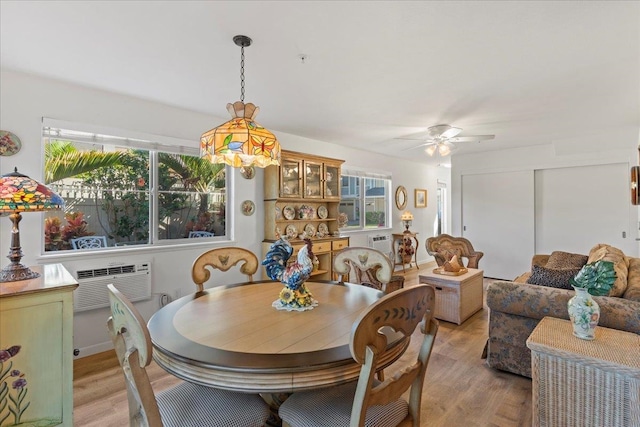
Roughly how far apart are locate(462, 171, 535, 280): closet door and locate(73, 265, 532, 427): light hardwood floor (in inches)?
121

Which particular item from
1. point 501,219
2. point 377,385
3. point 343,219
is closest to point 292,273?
point 377,385

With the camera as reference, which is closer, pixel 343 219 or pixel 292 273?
pixel 292 273

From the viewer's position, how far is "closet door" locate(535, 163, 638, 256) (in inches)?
179

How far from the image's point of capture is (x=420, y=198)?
7.22m

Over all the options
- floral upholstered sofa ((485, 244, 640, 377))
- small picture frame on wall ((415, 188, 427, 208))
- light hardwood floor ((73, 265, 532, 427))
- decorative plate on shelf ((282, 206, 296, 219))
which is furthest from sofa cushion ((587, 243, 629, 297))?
small picture frame on wall ((415, 188, 427, 208))

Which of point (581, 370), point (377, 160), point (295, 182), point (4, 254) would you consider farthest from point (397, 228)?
point (4, 254)

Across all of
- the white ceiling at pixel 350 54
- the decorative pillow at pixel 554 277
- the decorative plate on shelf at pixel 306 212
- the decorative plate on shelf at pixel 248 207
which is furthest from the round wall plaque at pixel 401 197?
the decorative pillow at pixel 554 277

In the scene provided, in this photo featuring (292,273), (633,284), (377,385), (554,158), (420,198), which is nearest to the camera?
(377,385)

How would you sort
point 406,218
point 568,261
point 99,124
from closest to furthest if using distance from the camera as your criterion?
point 99,124
point 568,261
point 406,218

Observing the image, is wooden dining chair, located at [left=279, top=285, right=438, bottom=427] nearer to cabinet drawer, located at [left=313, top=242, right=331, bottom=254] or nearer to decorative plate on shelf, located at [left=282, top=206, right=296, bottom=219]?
cabinet drawer, located at [left=313, top=242, right=331, bottom=254]

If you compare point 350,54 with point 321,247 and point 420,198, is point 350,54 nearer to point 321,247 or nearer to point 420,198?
point 321,247

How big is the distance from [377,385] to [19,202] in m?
2.05

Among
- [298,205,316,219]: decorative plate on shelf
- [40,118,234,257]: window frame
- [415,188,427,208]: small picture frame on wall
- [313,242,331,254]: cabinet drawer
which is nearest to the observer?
[40,118,234,257]: window frame

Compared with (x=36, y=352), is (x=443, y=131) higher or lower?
higher
